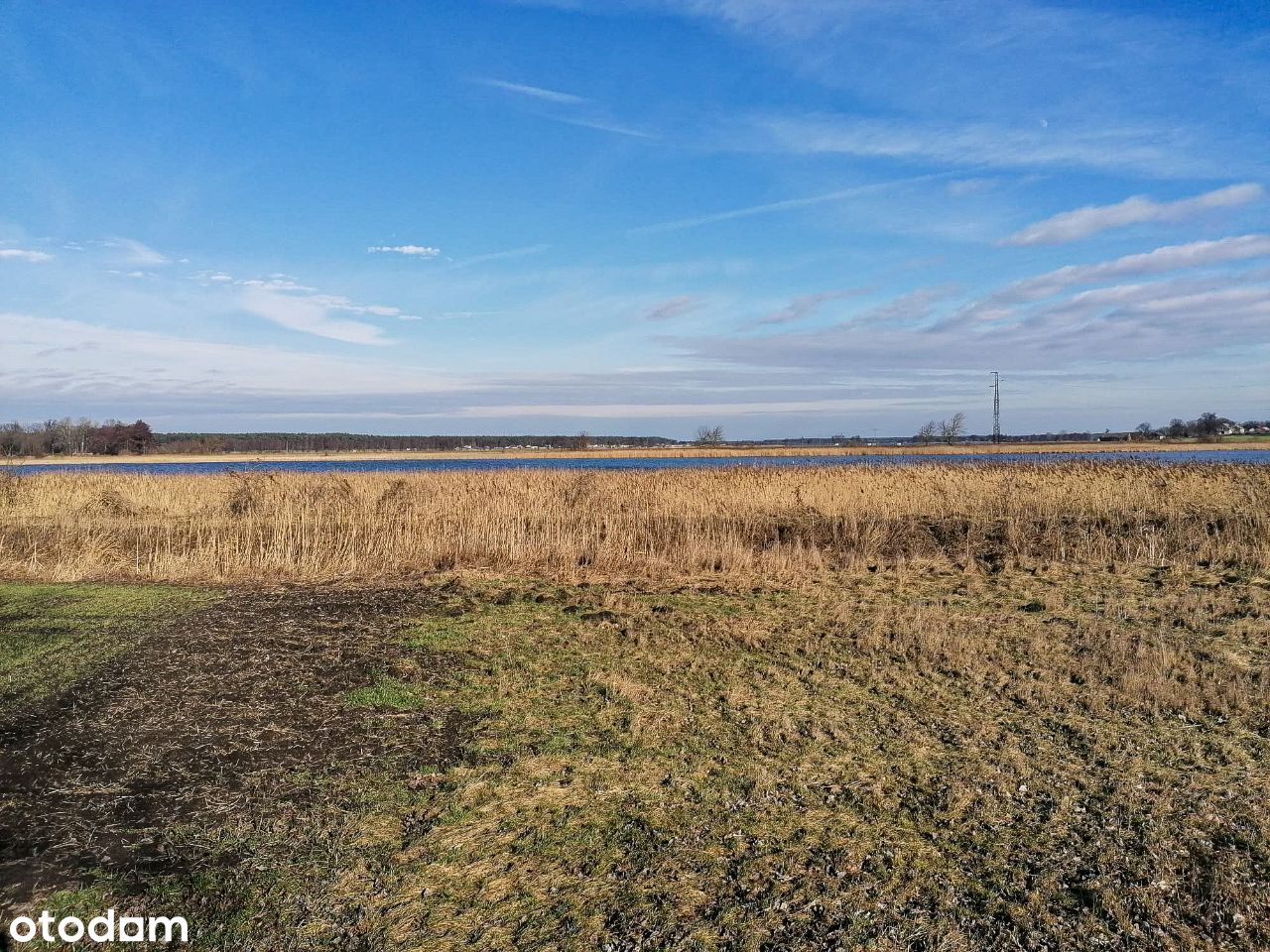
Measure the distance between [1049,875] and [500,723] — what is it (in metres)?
3.68

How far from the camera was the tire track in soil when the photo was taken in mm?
3926

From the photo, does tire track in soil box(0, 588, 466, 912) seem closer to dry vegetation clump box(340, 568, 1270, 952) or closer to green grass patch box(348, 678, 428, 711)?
green grass patch box(348, 678, 428, 711)

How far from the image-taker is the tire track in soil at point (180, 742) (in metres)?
3.93

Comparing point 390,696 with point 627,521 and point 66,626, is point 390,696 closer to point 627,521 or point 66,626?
point 66,626

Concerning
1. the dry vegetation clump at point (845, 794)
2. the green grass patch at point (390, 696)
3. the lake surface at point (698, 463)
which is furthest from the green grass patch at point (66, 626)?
the lake surface at point (698, 463)

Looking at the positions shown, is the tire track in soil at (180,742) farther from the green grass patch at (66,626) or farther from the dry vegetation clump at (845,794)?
the dry vegetation clump at (845,794)

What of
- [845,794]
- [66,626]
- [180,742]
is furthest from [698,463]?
[845,794]

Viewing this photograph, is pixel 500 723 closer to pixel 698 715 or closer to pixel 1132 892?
pixel 698 715

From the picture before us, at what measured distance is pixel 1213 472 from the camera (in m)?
20.8

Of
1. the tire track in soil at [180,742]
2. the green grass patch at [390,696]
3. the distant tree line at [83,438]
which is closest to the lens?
the tire track in soil at [180,742]

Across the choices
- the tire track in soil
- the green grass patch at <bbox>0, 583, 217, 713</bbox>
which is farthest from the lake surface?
the tire track in soil

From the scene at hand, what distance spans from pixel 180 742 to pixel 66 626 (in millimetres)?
4655

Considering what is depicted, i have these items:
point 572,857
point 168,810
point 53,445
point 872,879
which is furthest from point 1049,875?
point 53,445

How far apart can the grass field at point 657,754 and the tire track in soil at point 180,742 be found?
0.09ft
